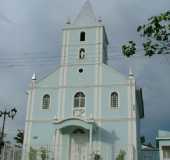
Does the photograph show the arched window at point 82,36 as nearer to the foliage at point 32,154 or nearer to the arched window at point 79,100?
the arched window at point 79,100

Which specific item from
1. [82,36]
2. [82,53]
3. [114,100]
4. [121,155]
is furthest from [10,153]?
[82,36]

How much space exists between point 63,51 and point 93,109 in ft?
21.5

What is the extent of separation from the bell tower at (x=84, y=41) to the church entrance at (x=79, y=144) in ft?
20.6

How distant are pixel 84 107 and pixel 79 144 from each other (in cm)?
308

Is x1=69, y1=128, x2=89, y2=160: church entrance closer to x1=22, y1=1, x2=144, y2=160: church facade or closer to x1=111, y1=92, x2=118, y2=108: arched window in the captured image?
x1=22, y1=1, x2=144, y2=160: church facade

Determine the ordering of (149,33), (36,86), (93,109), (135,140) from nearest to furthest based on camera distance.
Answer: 1. (149,33)
2. (135,140)
3. (93,109)
4. (36,86)

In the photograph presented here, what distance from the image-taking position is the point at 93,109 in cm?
2858

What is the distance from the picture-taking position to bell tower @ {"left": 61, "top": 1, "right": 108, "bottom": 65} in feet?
101

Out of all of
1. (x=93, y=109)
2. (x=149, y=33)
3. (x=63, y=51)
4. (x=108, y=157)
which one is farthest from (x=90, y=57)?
(x=149, y=33)

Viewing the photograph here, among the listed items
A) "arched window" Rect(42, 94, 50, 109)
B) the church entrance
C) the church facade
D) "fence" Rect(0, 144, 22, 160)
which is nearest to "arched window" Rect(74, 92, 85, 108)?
the church facade

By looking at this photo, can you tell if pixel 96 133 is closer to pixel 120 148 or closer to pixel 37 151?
pixel 120 148

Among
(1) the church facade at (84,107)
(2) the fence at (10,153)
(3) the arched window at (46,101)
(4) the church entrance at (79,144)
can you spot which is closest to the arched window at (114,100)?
(1) the church facade at (84,107)

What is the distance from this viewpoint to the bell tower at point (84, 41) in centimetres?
3089

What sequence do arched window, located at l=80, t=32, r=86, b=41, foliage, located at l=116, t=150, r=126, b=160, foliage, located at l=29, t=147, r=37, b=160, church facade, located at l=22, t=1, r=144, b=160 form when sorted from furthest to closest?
1. arched window, located at l=80, t=32, r=86, b=41
2. church facade, located at l=22, t=1, r=144, b=160
3. foliage, located at l=29, t=147, r=37, b=160
4. foliage, located at l=116, t=150, r=126, b=160
